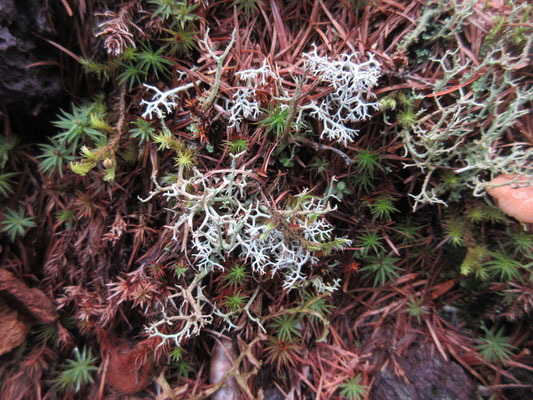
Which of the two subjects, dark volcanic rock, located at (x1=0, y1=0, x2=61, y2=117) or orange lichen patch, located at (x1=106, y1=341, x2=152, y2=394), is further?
orange lichen patch, located at (x1=106, y1=341, x2=152, y2=394)

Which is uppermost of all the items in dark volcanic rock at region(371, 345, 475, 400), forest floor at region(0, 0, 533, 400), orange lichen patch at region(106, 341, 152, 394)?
forest floor at region(0, 0, 533, 400)

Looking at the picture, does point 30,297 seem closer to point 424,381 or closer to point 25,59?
point 25,59

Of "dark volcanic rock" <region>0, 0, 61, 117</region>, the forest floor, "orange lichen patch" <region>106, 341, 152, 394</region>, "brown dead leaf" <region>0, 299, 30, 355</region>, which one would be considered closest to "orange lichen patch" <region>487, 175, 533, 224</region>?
the forest floor

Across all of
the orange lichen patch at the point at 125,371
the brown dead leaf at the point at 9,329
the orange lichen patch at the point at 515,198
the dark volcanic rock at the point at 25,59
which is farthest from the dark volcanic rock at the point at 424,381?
the dark volcanic rock at the point at 25,59

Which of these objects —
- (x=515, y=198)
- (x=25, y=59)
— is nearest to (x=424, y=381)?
(x=515, y=198)

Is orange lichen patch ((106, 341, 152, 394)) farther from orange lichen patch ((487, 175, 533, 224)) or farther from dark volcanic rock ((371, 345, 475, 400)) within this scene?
orange lichen patch ((487, 175, 533, 224))
